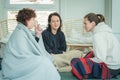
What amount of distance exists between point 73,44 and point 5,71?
86.0 inches

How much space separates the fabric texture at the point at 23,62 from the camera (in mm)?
3031

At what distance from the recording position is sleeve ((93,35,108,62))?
340 cm

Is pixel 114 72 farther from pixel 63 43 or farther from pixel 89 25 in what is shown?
pixel 63 43

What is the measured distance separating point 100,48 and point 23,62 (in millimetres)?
891

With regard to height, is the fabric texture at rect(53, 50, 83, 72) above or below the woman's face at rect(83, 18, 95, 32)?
below

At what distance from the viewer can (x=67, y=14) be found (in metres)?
5.95

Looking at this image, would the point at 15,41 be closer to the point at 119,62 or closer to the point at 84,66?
the point at 84,66

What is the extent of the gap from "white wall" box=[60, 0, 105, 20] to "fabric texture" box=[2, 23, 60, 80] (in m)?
2.86

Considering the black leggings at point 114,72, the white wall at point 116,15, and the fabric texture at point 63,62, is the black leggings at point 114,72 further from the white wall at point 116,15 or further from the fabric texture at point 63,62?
the white wall at point 116,15

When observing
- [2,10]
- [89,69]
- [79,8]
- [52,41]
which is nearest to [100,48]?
[89,69]

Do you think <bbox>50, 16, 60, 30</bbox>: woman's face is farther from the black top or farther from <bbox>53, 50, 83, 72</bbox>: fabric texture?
<bbox>53, 50, 83, 72</bbox>: fabric texture

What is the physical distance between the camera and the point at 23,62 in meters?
3.06

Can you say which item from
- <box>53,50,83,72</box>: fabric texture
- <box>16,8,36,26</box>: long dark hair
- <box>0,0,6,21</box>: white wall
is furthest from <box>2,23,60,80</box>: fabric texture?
<box>0,0,6,21</box>: white wall

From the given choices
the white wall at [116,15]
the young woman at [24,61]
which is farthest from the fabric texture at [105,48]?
the white wall at [116,15]
